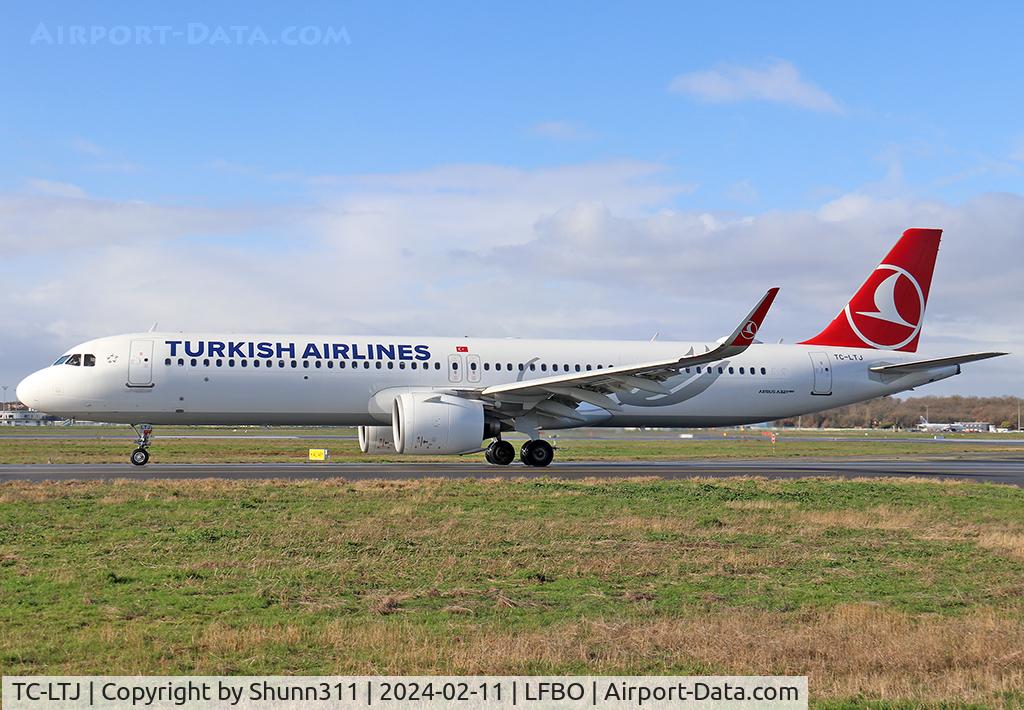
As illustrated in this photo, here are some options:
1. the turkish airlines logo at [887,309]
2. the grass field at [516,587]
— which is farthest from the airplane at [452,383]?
the grass field at [516,587]

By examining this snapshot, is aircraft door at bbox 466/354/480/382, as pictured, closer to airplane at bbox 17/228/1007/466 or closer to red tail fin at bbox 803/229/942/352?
airplane at bbox 17/228/1007/466

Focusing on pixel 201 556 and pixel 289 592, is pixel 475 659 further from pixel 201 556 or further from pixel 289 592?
pixel 201 556

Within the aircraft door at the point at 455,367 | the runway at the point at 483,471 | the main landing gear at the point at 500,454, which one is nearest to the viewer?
the runway at the point at 483,471

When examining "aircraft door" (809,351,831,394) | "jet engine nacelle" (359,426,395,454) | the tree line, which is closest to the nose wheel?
"jet engine nacelle" (359,426,395,454)

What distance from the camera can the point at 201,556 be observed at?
12148 millimetres

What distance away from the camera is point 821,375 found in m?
34.0

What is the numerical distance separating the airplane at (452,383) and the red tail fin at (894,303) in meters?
0.83

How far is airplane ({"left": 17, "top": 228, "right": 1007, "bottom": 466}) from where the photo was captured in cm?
2781

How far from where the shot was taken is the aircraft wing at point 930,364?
3023 cm

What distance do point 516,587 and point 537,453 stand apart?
19.3 m

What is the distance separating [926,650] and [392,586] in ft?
17.3

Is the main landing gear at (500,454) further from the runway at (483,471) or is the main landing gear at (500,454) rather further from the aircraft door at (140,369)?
the aircraft door at (140,369)

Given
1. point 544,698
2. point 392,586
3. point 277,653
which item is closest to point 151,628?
point 277,653

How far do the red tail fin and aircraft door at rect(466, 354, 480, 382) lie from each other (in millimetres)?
12243
